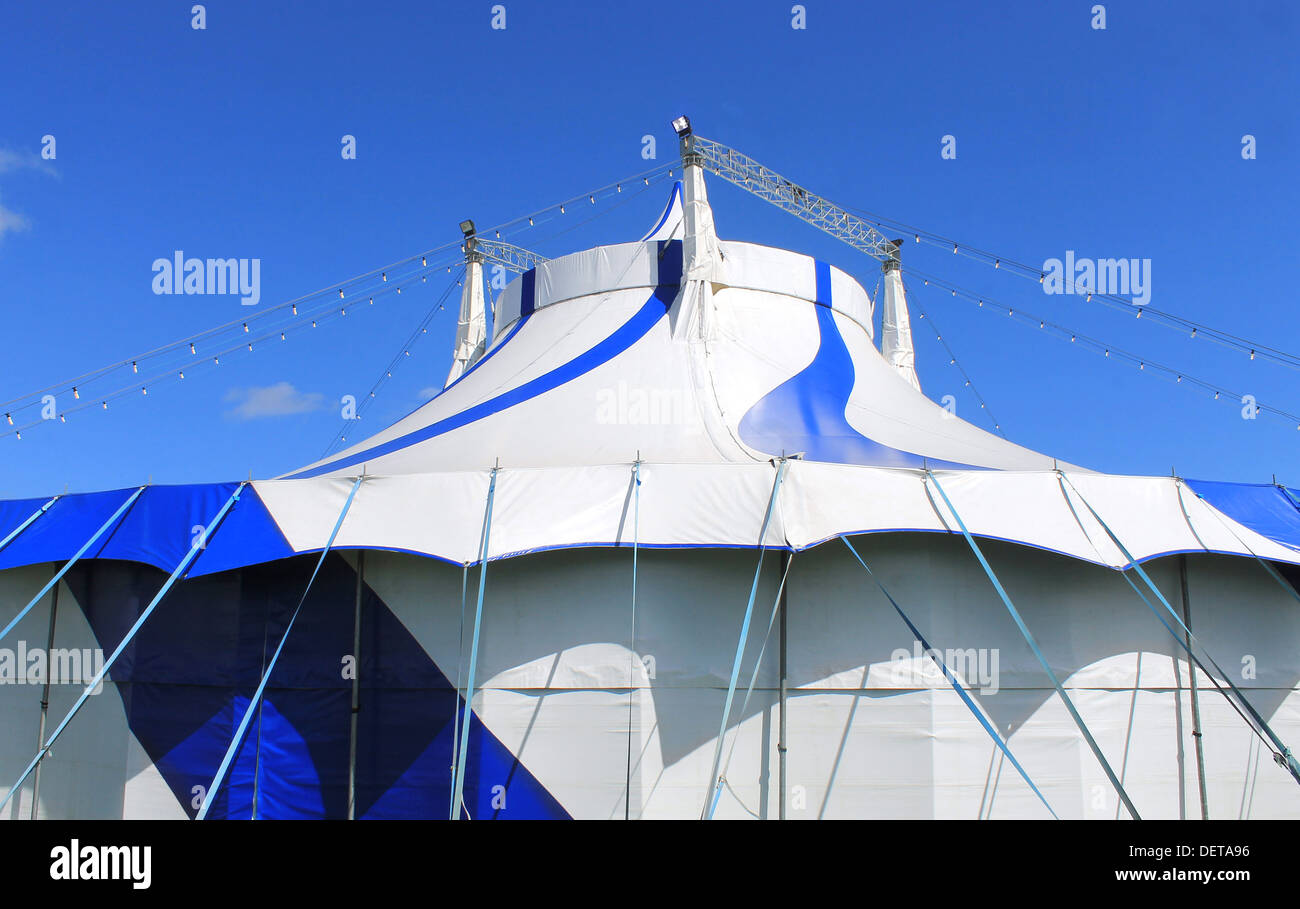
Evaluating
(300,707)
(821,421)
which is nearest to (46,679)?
(300,707)

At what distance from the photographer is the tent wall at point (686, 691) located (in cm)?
477

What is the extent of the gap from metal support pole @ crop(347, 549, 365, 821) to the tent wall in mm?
51

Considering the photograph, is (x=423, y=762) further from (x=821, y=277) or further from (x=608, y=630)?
(x=821, y=277)

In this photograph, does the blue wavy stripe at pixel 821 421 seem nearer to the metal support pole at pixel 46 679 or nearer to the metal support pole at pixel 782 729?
the metal support pole at pixel 782 729

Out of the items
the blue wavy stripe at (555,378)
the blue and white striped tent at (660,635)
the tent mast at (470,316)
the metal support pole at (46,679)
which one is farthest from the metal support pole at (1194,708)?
the metal support pole at (46,679)

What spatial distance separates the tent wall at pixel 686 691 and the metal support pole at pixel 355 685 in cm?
5

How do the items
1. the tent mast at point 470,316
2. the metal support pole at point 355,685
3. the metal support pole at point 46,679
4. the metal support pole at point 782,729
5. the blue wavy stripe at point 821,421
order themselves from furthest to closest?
the tent mast at point 470,316 < the metal support pole at point 46,679 < the blue wavy stripe at point 821,421 < the metal support pole at point 355,685 < the metal support pole at point 782,729

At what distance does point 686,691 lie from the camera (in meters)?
4.80

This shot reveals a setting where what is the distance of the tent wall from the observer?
15.7 ft

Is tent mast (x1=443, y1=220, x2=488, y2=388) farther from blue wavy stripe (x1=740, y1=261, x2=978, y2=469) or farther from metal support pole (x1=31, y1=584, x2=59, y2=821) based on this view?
metal support pole (x1=31, y1=584, x2=59, y2=821)

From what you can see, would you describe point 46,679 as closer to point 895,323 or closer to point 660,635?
point 660,635

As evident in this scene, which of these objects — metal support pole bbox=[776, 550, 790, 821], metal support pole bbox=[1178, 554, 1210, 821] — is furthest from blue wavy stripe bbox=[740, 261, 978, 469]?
metal support pole bbox=[1178, 554, 1210, 821]

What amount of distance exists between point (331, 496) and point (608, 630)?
1708mm

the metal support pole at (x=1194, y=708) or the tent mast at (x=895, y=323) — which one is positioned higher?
the tent mast at (x=895, y=323)
